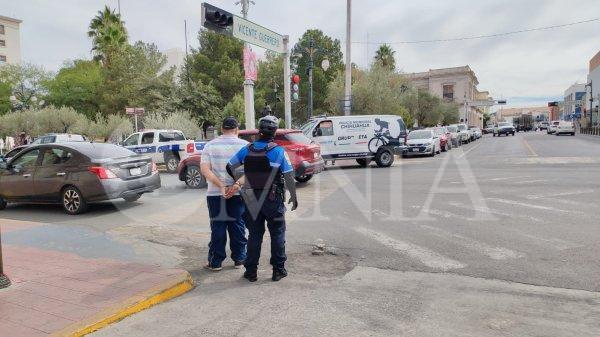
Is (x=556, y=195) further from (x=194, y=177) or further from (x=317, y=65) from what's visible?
(x=317, y=65)

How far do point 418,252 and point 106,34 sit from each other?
162ft

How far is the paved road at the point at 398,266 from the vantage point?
3854mm

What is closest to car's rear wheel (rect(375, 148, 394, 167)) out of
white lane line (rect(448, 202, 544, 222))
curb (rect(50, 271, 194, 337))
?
white lane line (rect(448, 202, 544, 222))

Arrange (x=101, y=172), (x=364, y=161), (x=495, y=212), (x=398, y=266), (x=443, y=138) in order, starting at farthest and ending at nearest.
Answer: (x=443, y=138)
(x=364, y=161)
(x=101, y=172)
(x=495, y=212)
(x=398, y=266)

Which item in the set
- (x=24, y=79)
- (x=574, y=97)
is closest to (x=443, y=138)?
(x=24, y=79)

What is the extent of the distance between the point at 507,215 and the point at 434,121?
5651 centimetres

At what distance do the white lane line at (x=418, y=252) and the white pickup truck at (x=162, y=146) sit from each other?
12838 millimetres

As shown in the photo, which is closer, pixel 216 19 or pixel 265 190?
pixel 265 190

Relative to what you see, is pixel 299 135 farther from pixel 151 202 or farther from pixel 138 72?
pixel 138 72

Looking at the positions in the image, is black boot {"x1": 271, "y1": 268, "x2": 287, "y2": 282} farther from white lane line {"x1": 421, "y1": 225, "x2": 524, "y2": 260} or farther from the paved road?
white lane line {"x1": 421, "y1": 225, "x2": 524, "y2": 260}

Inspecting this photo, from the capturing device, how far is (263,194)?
4.87 metres

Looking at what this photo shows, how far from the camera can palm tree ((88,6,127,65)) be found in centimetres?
4725

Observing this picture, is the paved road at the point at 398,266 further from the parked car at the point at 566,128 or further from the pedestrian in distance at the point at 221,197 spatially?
the parked car at the point at 566,128

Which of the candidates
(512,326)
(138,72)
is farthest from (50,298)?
(138,72)
